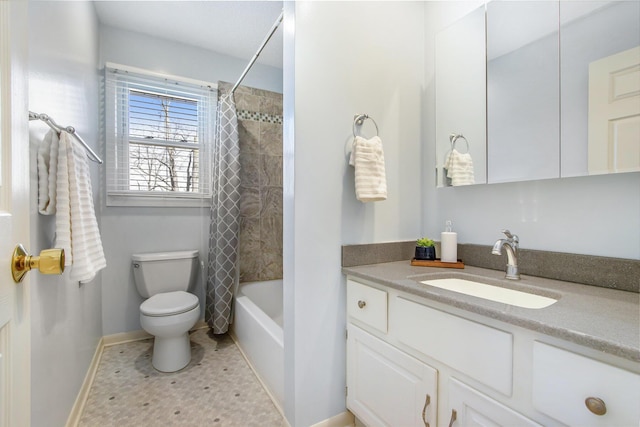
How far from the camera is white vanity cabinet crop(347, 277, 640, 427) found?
2.04ft

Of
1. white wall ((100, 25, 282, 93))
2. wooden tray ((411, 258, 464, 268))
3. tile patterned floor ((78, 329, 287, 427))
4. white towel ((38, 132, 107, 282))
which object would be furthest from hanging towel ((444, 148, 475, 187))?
white wall ((100, 25, 282, 93))

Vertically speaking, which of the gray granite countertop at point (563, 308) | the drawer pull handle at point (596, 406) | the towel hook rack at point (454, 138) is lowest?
the drawer pull handle at point (596, 406)

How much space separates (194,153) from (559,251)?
8.59 feet

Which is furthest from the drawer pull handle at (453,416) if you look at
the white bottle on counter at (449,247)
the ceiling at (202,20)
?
the ceiling at (202,20)

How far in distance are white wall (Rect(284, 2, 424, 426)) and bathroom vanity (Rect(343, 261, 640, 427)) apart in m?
0.12

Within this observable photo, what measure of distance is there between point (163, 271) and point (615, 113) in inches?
107

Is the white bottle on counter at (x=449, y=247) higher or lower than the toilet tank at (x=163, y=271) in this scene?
higher

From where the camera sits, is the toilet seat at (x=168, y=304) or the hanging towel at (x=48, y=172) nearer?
the hanging towel at (x=48, y=172)

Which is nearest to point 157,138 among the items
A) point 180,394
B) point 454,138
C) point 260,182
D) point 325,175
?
point 260,182

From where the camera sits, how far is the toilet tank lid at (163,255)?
7.26 ft

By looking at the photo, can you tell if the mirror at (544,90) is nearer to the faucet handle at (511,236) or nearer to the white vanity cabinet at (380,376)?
the faucet handle at (511,236)

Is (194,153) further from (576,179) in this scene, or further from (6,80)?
(576,179)

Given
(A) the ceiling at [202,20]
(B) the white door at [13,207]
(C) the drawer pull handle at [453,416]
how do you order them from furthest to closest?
(A) the ceiling at [202,20], (C) the drawer pull handle at [453,416], (B) the white door at [13,207]

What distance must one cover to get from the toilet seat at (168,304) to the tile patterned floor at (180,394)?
424mm
